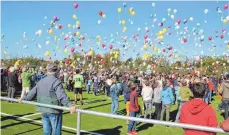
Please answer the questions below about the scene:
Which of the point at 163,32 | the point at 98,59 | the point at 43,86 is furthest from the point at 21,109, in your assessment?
the point at 98,59

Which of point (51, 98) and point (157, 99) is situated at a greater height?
point (51, 98)

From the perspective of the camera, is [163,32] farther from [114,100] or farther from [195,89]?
[195,89]

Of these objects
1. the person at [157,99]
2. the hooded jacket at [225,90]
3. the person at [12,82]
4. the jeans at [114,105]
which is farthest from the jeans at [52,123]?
the person at [12,82]

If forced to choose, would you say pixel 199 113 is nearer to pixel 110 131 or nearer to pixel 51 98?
pixel 51 98

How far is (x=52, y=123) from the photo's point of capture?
5430 mm

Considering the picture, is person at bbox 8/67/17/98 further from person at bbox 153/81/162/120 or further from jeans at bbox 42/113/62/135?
jeans at bbox 42/113/62/135

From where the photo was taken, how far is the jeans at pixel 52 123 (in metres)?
5.38

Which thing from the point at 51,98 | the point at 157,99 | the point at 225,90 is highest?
the point at 225,90

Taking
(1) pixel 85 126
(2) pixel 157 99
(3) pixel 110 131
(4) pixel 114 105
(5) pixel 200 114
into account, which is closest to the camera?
(5) pixel 200 114

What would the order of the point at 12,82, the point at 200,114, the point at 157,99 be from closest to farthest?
the point at 200,114, the point at 157,99, the point at 12,82

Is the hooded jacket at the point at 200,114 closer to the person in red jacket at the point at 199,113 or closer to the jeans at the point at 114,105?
the person in red jacket at the point at 199,113

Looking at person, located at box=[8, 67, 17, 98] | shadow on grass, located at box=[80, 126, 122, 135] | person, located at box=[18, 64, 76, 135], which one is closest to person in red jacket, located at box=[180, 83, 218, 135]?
person, located at box=[18, 64, 76, 135]

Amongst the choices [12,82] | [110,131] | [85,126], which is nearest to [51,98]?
[110,131]

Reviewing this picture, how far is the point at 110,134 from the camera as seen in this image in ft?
29.5
